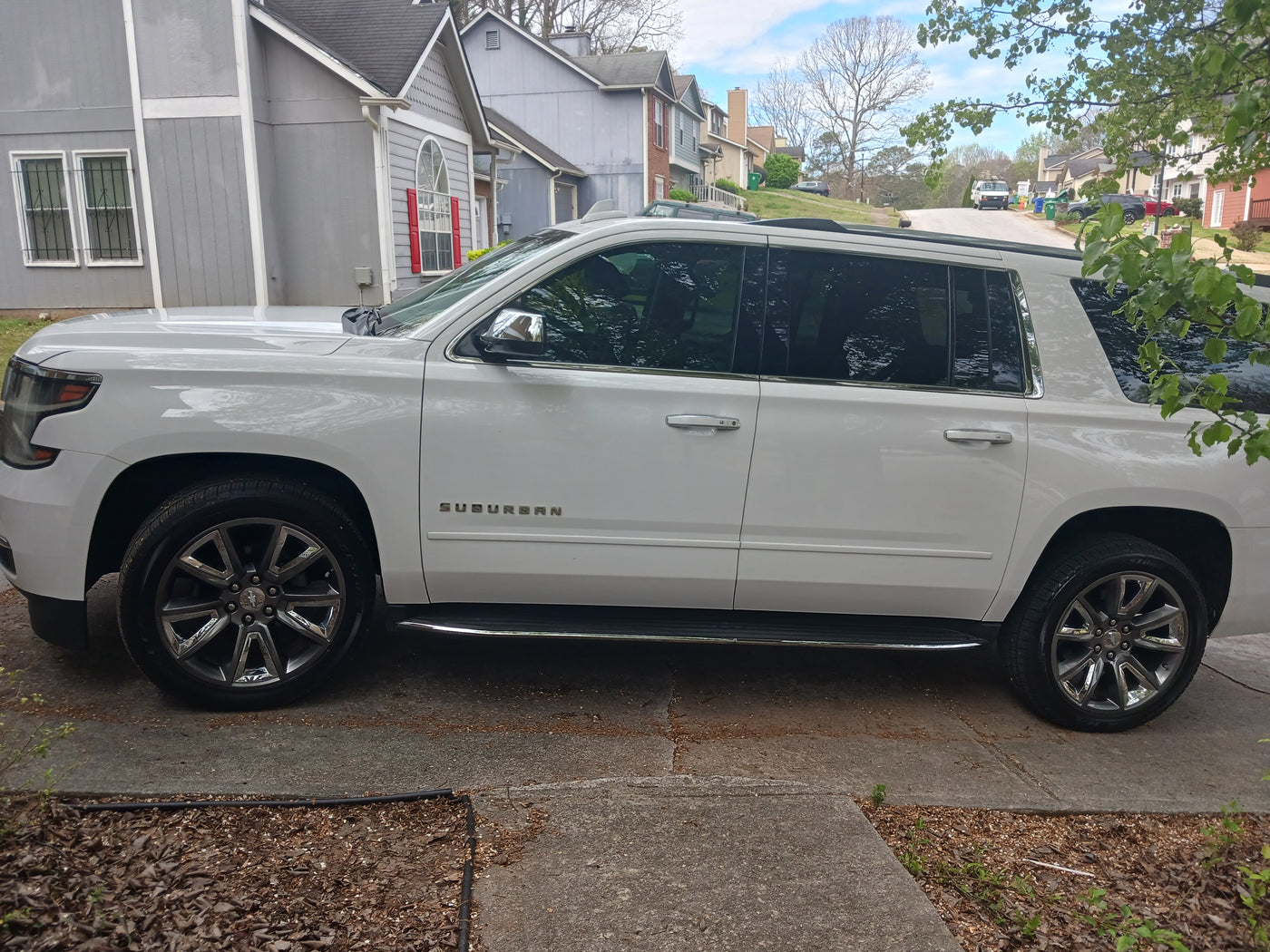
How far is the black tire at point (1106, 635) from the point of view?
416 cm

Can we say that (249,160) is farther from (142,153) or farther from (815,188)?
(815,188)

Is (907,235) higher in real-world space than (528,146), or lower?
Result: lower

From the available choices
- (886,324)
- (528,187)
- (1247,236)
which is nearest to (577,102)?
(528,187)

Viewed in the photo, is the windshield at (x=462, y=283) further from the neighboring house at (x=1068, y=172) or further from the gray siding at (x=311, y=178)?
the neighboring house at (x=1068, y=172)

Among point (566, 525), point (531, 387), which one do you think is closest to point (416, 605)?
point (566, 525)

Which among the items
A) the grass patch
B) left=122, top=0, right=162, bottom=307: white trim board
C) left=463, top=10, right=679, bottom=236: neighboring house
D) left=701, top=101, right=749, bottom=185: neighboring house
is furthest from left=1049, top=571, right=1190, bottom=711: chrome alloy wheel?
left=701, top=101, right=749, bottom=185: neighboring house

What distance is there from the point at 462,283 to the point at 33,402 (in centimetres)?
170

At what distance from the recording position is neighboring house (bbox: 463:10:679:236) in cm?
3531

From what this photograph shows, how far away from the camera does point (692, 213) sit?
15.0 ft

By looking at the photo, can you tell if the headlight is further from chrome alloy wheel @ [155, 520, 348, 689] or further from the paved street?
the paved street

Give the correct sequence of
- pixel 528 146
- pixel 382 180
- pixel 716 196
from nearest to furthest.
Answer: pixel 382 180
pixel 528 146
pixel 716 196

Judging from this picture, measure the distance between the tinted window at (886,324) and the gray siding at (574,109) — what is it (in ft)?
106

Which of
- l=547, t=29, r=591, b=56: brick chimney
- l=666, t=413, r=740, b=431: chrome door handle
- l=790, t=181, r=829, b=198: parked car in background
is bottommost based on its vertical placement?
l=666, t=413, r=740, b=431: chrome door handle

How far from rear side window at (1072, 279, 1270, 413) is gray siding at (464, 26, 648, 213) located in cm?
3226
